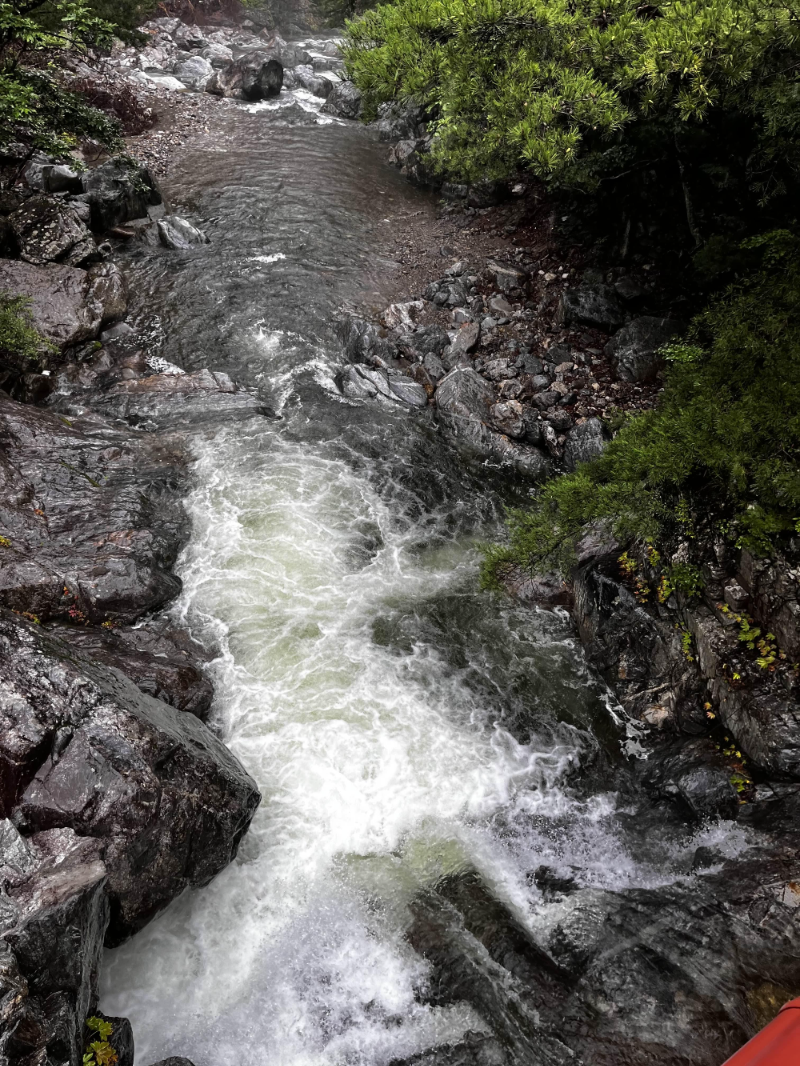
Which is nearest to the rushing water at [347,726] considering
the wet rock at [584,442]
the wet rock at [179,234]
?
the wet rock at [584,442]

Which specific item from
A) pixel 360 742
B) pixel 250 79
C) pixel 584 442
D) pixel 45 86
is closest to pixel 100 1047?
pixel 360 742

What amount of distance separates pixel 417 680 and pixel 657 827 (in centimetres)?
341

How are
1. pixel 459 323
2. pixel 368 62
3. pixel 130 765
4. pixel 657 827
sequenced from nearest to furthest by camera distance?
pixel 130 765, pixel 657 827, pixel 368 62, pixel 459 323

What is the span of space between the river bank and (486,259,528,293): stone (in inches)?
46.4

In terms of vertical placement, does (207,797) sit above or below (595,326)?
below

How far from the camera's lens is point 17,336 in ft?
38.2

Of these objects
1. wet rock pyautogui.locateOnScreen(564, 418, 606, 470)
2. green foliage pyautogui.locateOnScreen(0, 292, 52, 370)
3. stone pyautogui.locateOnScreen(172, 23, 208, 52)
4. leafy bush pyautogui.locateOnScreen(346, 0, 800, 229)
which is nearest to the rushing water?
wet rock pyautogui.locateOnScreen(564, 418, 606, 470)

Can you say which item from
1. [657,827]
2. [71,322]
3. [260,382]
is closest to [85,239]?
[71,322]

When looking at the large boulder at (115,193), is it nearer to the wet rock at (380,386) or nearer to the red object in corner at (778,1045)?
the wet rock at (380,386)

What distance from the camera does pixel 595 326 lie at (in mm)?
13781

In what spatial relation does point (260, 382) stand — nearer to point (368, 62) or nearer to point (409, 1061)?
point (368, 62)

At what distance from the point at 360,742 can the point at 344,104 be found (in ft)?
92.9

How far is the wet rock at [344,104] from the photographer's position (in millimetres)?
26141

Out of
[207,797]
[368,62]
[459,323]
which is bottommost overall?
[207,797]
